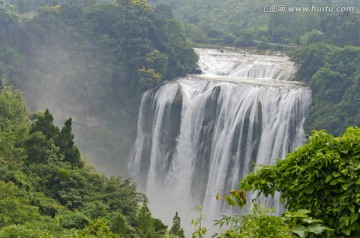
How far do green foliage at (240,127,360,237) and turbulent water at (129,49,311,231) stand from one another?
2347 cm

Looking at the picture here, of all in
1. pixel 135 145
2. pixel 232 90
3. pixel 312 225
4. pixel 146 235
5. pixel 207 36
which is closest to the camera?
pixel 312 225

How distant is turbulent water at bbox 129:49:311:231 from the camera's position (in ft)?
→ 101

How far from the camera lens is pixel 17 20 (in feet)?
139

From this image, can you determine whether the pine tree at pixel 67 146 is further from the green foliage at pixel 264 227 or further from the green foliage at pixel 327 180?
the green foliage at pixel 264 227

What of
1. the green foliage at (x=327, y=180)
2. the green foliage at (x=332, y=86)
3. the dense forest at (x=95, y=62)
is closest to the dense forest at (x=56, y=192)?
the green foliage at (x=327, y=180)

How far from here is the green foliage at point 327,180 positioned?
5984 mm

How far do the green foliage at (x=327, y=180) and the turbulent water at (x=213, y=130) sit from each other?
2347 centimetres

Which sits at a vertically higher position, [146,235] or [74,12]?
[74,12]

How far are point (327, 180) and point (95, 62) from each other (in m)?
36.4

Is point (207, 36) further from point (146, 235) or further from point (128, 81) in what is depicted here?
point (146, 235)

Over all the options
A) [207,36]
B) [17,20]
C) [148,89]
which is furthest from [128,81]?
[207,36]

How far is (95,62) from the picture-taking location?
4122 cm

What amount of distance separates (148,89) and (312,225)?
109 ft

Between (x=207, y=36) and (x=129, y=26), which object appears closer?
(x=129, y=26)
